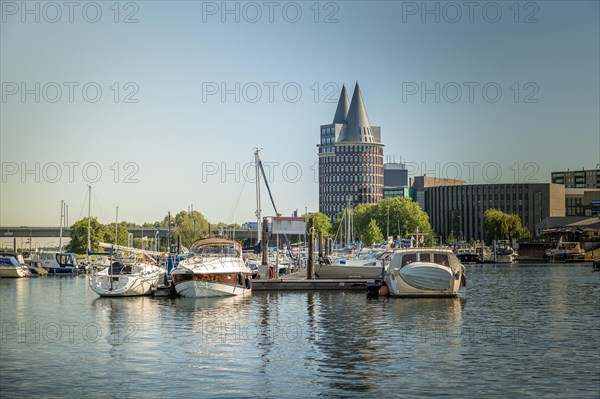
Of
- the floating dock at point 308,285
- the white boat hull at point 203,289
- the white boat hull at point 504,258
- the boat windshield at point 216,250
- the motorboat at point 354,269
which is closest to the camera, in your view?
the white boat hull at point 203,289

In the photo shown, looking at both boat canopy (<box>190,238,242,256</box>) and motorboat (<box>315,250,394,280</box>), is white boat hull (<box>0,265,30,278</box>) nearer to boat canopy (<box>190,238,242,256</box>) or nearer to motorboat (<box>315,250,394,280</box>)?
motorboat (<box>315,250,394,280</box>)

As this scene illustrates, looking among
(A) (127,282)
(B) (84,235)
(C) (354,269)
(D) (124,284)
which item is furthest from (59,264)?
(A) (127,282)

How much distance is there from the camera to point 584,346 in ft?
138

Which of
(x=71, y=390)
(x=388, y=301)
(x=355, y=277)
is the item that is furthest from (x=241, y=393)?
(x=355, y=277)

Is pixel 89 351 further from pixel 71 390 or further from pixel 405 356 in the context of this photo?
pixel 405 356

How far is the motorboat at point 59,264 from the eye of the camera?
14325 cm

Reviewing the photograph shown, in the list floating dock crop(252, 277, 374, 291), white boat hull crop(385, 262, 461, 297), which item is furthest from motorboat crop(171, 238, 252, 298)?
white boat hull crop(385, 262, 461, 297)

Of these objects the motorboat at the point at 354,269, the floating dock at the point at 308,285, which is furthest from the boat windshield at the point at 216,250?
the motorboat at the point at 354,269

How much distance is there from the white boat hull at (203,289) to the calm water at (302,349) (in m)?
2.33

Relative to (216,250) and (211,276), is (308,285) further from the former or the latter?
(211,276)

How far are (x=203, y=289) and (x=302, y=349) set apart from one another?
104 ft

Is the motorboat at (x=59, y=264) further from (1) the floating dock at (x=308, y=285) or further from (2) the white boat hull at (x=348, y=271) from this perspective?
(1) the floating dock at (x=308, y=285)

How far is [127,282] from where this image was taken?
248 feet

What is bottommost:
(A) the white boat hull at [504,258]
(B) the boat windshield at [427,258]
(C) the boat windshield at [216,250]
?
(A) the white boat hull at [504,258]
